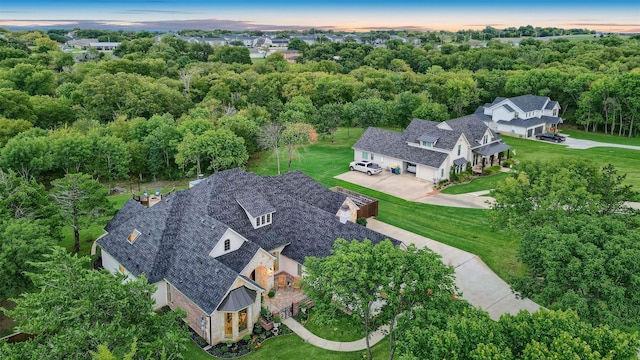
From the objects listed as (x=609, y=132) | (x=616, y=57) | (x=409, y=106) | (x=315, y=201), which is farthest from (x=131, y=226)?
(x=616, y=57)

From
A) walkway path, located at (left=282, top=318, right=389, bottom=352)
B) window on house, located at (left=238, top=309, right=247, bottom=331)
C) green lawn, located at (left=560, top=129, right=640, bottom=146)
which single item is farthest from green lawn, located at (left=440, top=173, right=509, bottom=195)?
window on house, located at (left=238, top=309, right=247, bottom=331)

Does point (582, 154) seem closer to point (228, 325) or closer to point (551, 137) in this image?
point (551, 137)

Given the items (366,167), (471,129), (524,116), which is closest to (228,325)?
(366,167)

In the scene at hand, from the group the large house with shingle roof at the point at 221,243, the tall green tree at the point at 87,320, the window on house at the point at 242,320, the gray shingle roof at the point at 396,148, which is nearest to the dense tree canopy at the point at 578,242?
the large house with shingle roof at the point at 221,243

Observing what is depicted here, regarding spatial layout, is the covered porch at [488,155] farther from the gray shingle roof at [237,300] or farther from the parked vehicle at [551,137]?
the gray shingle roof at [237,300]

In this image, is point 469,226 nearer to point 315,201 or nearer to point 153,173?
point 315,201
